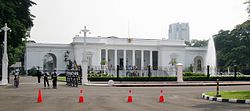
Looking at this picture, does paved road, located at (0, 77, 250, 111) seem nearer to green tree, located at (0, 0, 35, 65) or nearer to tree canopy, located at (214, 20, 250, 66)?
green tree, located at (0, 0, 35, 65)

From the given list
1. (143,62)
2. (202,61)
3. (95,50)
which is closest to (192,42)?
(202,61)

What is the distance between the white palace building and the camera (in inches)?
3163

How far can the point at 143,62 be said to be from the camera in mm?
88000

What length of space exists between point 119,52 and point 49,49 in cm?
1711

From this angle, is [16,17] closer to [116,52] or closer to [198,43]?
[116,52]

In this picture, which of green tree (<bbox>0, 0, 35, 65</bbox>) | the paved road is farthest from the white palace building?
the paved road

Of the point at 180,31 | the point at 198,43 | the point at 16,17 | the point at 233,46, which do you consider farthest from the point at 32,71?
the point at 180,31

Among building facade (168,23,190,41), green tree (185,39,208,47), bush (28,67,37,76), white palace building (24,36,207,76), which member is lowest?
bush (28,67,37,76)

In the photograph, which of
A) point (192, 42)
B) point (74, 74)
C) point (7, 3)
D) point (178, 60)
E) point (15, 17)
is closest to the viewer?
point (74, 74)

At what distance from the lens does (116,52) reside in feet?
275

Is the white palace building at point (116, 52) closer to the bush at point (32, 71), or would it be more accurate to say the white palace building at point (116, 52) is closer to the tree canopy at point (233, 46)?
the bush at point (32, 71)

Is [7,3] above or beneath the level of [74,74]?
above

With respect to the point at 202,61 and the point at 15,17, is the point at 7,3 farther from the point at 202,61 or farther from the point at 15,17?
the point at 202,61

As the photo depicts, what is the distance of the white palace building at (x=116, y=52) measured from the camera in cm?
8034
